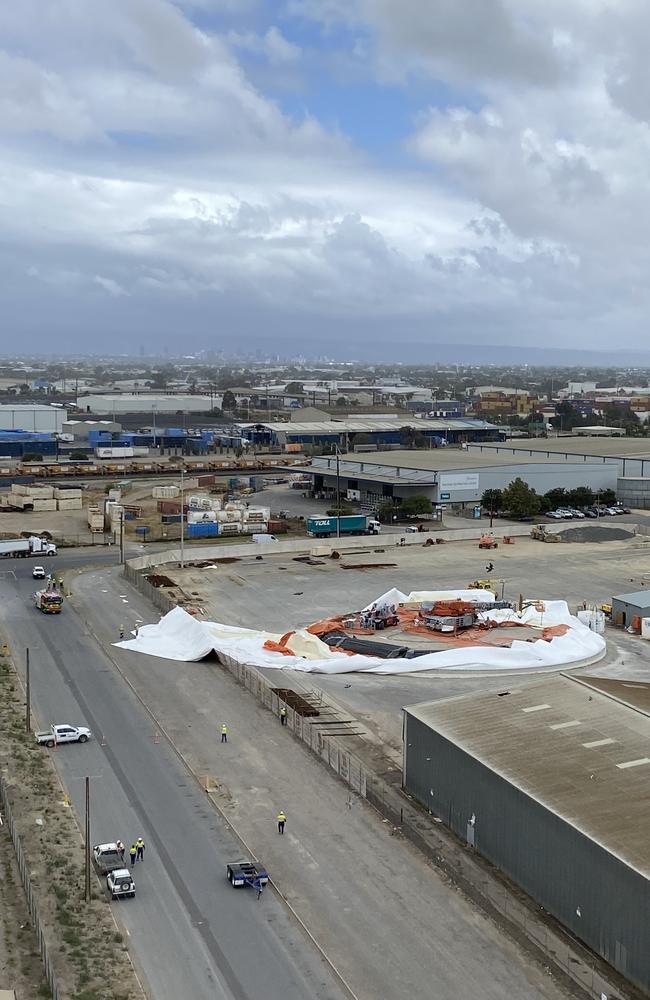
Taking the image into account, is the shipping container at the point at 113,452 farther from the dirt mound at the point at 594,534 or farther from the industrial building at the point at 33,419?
the dirt mound at the point at 594,534

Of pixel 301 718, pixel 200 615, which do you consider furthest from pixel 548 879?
pixel 200 615

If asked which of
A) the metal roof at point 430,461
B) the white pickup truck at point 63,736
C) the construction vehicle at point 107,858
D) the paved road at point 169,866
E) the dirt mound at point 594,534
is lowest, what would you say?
the paved road at point 169,866

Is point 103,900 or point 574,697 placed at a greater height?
point 574,697

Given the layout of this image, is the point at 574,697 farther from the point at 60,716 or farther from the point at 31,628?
the point at 31,628

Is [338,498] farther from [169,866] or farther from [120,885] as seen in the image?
[120,885]

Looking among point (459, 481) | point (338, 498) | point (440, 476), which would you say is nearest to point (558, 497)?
point (459, 481)

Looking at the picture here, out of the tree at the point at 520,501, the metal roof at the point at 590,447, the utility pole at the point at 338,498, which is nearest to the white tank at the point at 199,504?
the utility pole at the point at 338,498

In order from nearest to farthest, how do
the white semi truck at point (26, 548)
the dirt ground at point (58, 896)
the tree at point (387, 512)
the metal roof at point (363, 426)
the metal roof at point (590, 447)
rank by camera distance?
the dirt ground at point (58, 896), the white semi truck at point (26, 548), the tree at point (387, 512), the metal roof at point (590, 447), the metal roof at point (363, 426)
